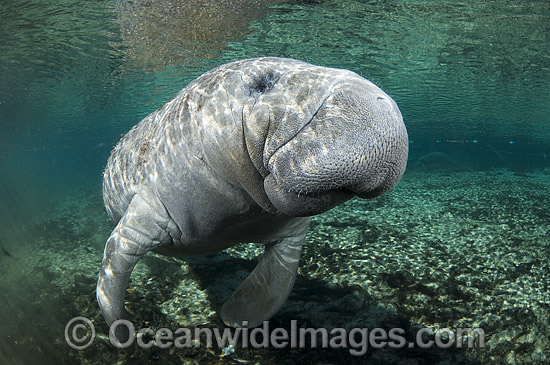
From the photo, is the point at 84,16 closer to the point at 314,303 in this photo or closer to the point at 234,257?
the point at 234,257

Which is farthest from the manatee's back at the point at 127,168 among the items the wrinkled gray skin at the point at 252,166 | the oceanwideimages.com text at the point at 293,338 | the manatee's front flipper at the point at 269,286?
the manatee's front flipper at the point at 269,286

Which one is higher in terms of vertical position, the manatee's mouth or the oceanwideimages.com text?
the manatee's mouth

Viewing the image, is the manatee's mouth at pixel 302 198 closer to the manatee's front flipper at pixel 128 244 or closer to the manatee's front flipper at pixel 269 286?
the manatee's front flipper at pixel 128 244

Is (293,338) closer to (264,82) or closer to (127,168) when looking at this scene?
(127,168)

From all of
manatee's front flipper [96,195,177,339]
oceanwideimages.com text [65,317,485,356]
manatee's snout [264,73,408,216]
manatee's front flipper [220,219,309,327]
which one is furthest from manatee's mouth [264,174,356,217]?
oceanwideimages.com text [65,317,485,356]

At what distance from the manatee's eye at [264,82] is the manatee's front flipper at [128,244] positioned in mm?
1342

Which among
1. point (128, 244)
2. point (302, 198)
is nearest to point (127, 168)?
point (128, 244)

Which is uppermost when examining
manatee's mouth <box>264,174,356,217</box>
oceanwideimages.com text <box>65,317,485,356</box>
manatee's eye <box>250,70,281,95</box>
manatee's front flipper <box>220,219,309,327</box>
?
manatee's eye <box>250,70,281,95</box>

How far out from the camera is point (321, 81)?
2.23m

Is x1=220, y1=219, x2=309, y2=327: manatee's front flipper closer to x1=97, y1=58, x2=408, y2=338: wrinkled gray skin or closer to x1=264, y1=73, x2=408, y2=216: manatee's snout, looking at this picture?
x1=97, y1=58, x2=408, y2=338: wrinkled gray skin

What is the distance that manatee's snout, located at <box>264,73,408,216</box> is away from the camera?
6.18 ft

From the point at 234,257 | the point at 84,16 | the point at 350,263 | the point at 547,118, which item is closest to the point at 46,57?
the point at 84,16

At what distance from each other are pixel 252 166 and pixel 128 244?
151 cm

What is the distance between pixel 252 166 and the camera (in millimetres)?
2418
